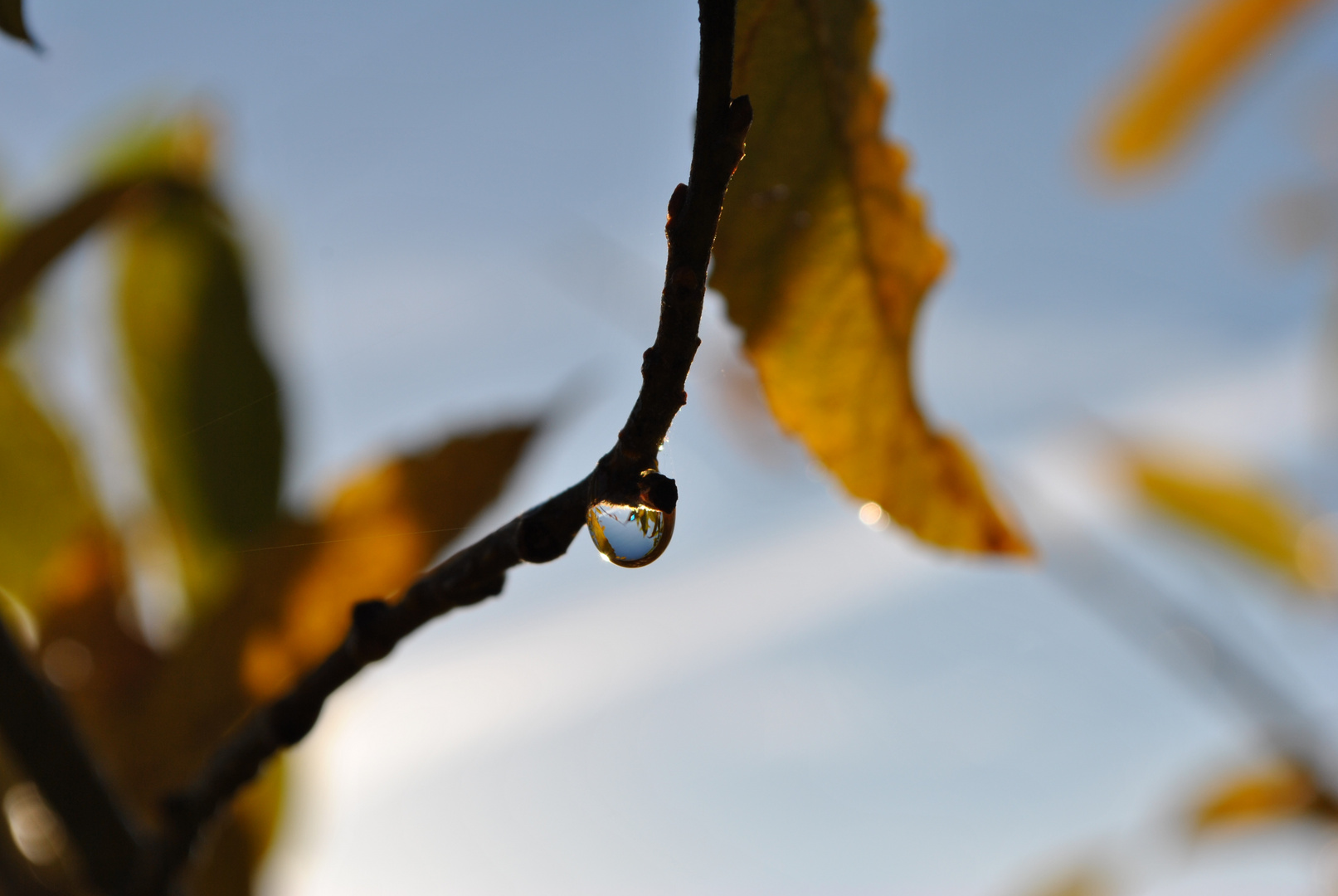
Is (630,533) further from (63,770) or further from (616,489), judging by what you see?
(63,770)

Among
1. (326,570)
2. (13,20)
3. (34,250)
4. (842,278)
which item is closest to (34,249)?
(34,250)

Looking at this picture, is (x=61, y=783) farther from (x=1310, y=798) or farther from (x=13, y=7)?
(x=1310, y=798)

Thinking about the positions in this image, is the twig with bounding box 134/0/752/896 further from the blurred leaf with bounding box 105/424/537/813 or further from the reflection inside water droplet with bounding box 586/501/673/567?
the blurred leaf with bounding box 105/424/537/813

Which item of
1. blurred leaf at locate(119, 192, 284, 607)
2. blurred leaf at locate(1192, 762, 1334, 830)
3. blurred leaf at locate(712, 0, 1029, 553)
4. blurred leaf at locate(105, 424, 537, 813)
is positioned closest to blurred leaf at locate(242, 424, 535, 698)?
blurred leaf at locate(105, 424, 537, 813)

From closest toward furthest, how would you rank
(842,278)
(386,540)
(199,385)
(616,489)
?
(616,489) → (842,278) → (386,540) → (199,385)

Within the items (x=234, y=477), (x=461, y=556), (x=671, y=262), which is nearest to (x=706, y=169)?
(x=671, y=262)

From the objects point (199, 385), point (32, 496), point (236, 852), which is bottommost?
point (236, 852)
